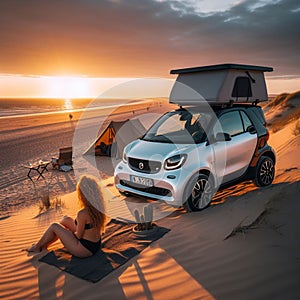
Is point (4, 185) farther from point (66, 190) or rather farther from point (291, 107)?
point (291, 107)

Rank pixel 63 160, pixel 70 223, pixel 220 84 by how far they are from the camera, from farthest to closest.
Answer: pixel 63 160
pixel 220 84
pixel 70 223

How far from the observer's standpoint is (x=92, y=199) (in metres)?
4.06

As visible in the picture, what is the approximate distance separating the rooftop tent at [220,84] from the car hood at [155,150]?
1351 millimetres

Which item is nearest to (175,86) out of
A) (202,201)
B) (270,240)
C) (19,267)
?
(202,201)

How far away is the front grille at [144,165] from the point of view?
545 cm

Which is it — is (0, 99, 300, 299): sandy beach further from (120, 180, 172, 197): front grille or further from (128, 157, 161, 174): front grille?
(128, 157, 161, 174): front grille

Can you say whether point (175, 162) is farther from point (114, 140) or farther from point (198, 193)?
point (114, 140)

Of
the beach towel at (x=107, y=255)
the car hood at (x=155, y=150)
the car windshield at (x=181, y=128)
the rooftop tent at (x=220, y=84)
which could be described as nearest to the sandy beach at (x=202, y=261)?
the beach towel at (x=107, y=255)

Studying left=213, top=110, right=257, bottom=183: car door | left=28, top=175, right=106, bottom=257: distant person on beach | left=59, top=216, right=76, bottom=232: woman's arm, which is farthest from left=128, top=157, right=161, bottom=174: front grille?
left=59, top=216, right=76, bottom=232: woman's arm

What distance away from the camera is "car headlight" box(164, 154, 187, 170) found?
5.34 metres

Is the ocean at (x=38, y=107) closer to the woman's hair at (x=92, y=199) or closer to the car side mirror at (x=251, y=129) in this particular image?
the car side mirror at (x=251, y=129)

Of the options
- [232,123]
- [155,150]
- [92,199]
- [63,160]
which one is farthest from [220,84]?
[63,160]

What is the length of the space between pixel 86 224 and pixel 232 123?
3.87m

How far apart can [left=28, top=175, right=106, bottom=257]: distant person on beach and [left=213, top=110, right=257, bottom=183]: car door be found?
2.74 meters
